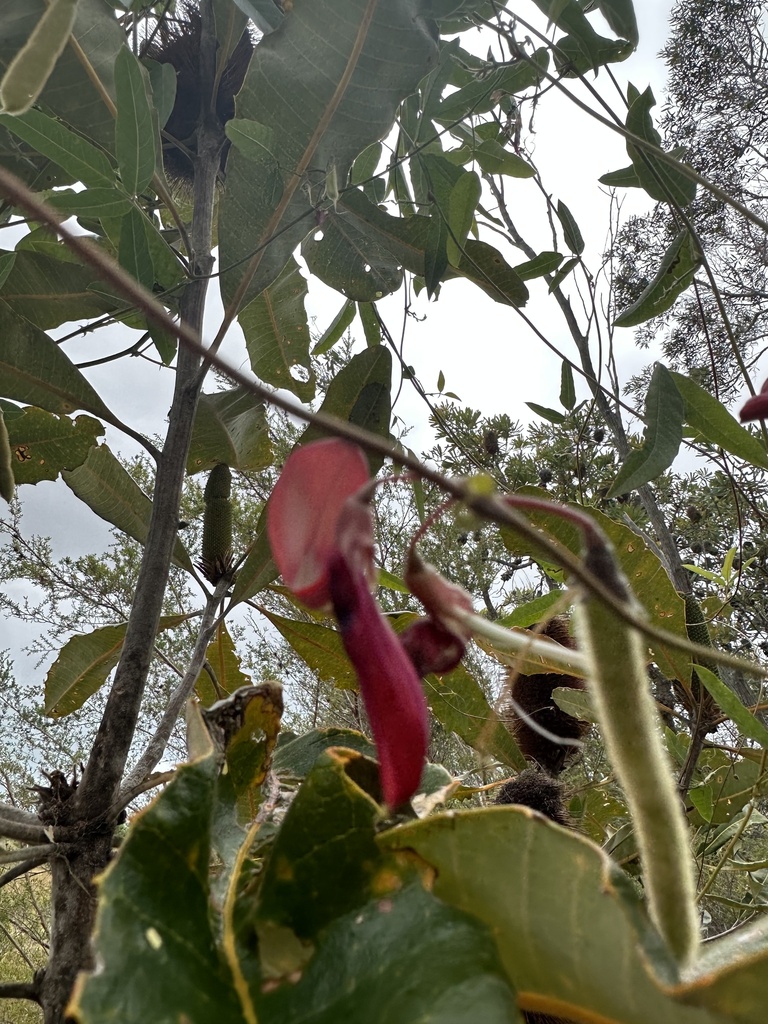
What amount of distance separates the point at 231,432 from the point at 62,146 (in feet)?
0.98

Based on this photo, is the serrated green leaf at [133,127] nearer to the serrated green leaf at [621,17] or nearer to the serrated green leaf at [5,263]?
the serrated green leaf at [5,263]

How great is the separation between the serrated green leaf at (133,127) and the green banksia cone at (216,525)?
26 cm

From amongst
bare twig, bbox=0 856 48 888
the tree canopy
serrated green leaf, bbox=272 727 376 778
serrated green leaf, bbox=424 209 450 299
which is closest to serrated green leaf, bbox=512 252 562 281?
the tree canopy

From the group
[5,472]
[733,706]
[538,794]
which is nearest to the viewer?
[5,472]

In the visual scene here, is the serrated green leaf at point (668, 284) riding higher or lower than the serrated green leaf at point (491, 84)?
lower

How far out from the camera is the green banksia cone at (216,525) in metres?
0.71

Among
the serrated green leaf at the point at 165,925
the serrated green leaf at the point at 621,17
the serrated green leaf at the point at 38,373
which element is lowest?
the serrated green leaf at the point at 165,925

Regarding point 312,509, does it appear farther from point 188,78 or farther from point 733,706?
point 188,78

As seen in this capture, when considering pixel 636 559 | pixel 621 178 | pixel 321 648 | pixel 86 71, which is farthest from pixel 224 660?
pixel 621 178

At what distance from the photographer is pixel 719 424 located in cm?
60

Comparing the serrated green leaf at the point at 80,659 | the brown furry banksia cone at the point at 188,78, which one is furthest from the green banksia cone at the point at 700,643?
the brown furry banksia cone at the point at 188,78

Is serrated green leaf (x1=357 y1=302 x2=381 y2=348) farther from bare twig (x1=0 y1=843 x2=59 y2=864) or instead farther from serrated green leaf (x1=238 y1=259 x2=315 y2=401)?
bare twig (x1=0 y1=843 x2=59 y2=864)

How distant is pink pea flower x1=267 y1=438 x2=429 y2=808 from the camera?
0.21 m

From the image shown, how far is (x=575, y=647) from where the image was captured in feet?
2.35
